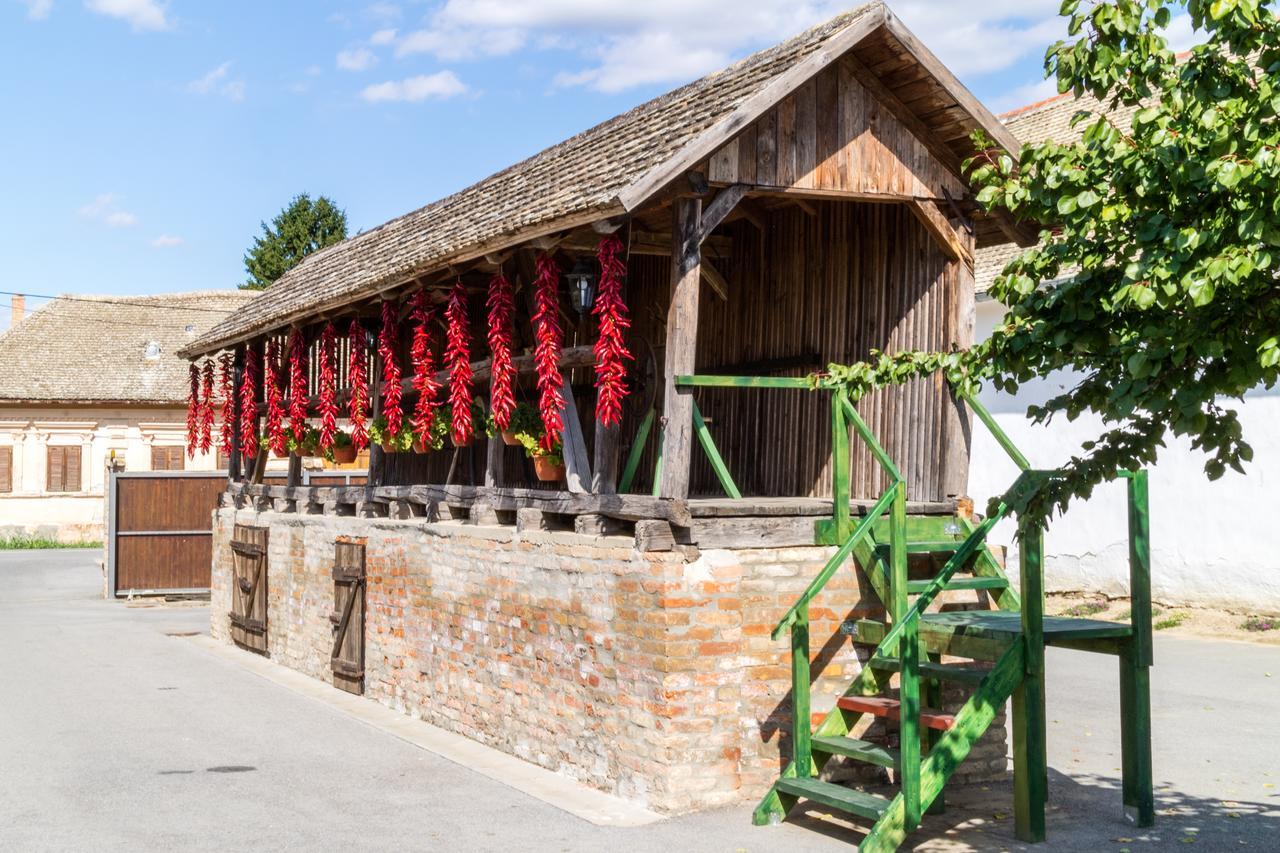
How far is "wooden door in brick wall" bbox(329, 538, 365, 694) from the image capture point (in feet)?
42.2

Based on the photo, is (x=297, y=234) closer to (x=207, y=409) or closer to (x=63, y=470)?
(x=63, y=470)

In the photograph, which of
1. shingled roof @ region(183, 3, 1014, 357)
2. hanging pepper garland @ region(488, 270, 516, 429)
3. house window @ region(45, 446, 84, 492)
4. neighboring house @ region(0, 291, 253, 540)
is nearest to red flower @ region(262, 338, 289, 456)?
shingled roof @ region(183, 3, 1014, 357)

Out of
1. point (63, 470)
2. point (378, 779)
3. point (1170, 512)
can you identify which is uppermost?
point (63, 470)

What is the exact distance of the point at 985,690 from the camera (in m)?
7.34

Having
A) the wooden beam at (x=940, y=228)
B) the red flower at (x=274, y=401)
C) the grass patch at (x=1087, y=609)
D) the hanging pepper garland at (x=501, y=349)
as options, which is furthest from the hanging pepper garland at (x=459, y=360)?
the grass patch at (x=1087, y=609)

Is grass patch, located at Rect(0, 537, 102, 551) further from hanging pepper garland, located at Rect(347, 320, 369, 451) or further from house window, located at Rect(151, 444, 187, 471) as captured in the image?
hanging pepper garland, located at Rect(347, 320, 369, 451)

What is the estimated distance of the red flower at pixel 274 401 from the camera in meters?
15.6

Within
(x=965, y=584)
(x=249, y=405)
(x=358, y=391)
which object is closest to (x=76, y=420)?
(x=249, y=405)

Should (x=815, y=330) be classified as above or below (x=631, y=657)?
above

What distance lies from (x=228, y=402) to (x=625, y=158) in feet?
34.6

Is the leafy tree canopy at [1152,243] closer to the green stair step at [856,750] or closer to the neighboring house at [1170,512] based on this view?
the green stair step at [856,750]

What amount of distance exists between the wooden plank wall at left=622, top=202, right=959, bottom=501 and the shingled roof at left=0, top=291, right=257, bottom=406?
27.8 metres

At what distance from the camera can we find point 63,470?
36844 mm

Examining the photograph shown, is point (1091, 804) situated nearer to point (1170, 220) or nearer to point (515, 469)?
point (1170, 220)
